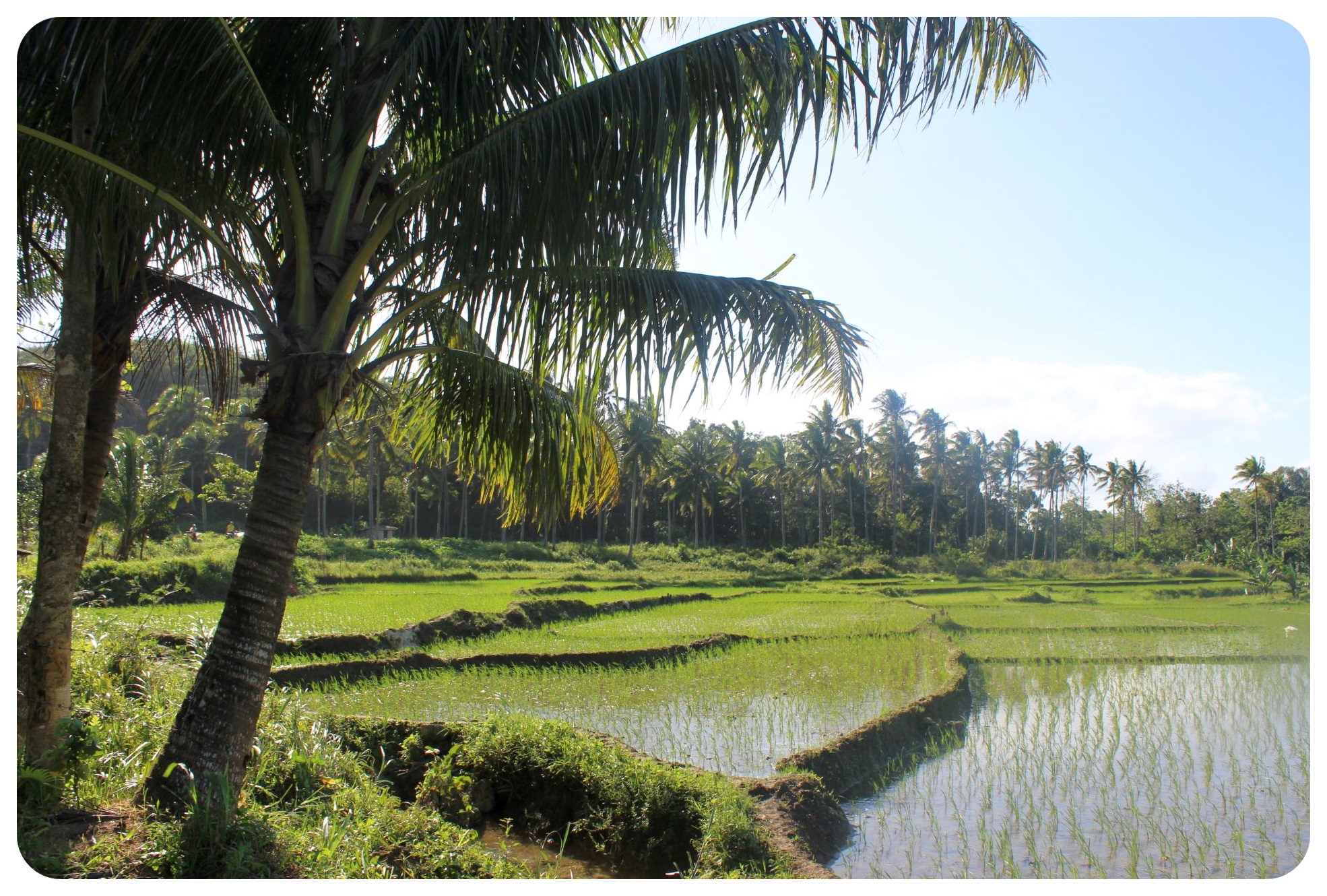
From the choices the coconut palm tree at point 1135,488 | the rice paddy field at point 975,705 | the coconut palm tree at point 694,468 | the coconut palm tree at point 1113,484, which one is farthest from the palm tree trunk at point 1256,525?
the coconut palm tree at point 694,468

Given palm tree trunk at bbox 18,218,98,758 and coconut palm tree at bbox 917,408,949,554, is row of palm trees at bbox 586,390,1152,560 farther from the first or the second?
palm tree trunk at bbox 18,218,98,758

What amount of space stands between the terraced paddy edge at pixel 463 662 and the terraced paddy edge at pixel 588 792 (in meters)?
2.54

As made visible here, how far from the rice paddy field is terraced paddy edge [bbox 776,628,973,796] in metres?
0.09

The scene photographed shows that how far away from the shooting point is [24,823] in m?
2.57

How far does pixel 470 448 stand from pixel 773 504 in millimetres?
22317

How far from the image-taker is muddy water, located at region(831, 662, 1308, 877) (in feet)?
11.7

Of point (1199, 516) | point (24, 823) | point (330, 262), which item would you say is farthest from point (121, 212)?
point (1199, 516)

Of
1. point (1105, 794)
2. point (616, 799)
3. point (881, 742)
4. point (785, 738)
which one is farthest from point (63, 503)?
point (1105, 794)

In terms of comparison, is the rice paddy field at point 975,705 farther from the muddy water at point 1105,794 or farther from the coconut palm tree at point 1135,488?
the coconut palm tree at point 1135,488

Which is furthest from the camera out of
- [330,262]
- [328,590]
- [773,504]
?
[773,504]

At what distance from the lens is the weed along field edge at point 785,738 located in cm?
354

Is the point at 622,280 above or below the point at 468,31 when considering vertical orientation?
below

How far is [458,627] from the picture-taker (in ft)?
30.8
